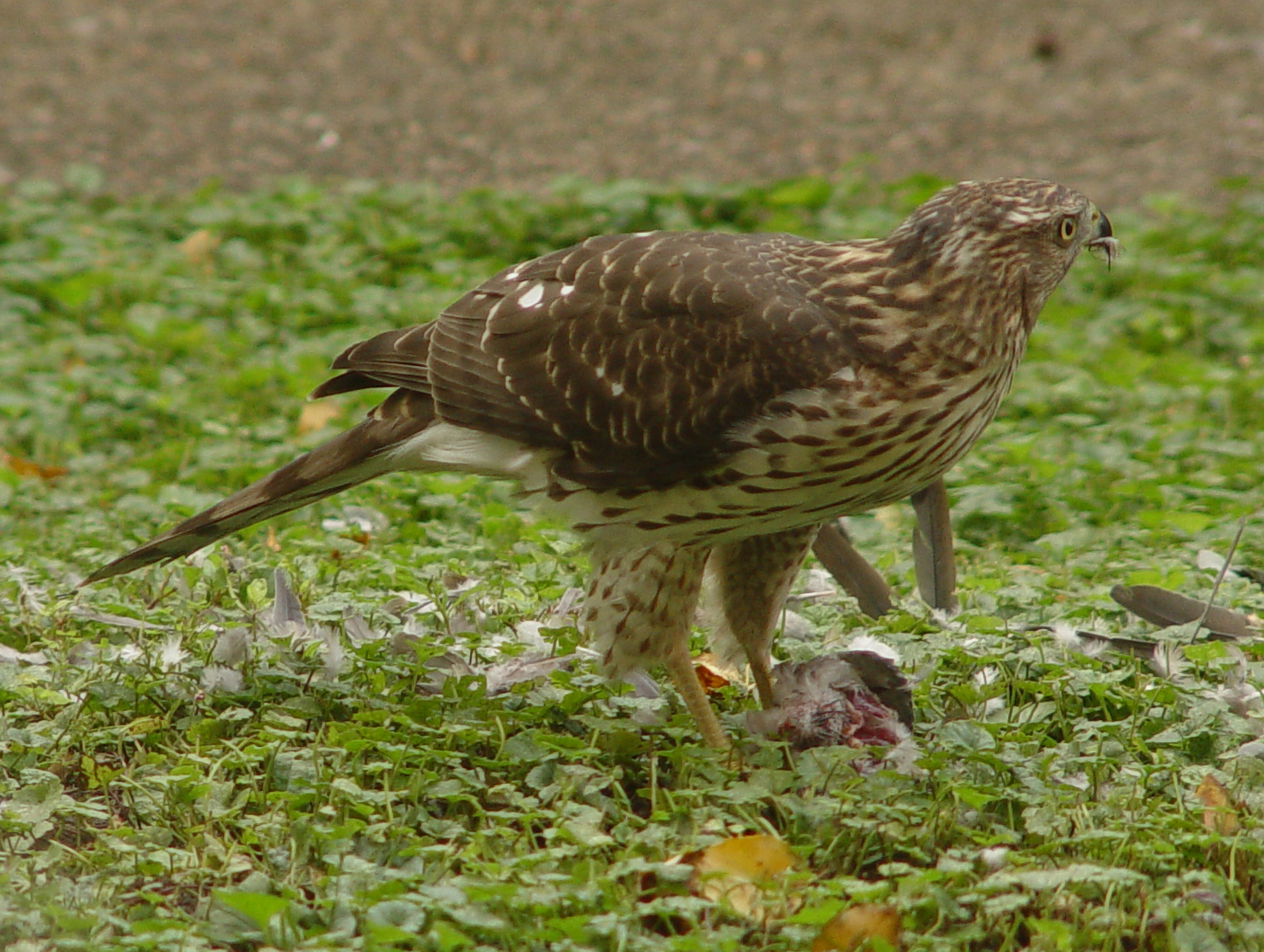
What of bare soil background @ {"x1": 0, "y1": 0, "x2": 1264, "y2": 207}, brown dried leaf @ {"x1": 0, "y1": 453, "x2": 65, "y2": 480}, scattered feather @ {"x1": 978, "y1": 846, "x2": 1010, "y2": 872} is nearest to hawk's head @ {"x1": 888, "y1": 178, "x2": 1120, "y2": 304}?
scattered feather @ {"x1": 978, "y1": 846, "x2": 1010, "y2": 872}

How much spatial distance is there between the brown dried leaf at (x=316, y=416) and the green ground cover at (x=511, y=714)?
0.02m

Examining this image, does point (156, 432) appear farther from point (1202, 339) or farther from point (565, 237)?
point (1202, 339)

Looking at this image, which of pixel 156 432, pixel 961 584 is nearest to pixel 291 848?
pixel 961 584

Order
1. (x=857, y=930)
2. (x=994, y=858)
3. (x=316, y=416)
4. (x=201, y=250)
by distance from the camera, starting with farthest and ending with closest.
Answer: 1. (x=201, y=250)
2. (x=316, y=416)
3. (x=994, y=858)
4. (x=857, y=930)

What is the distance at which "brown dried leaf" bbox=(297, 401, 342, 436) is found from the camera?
695cm

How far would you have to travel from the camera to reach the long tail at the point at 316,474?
444 centimetres

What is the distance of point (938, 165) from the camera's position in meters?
10.1

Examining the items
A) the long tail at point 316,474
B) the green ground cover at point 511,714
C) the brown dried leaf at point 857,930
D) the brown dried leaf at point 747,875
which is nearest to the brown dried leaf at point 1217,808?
the green ground cover at point 511,714

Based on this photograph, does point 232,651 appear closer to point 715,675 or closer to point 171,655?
point 171,655

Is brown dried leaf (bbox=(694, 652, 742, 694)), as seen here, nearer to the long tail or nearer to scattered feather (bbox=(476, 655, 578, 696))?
scattered feather (bbox=(476, 655, 578, 696))

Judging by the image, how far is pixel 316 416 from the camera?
7020 mm

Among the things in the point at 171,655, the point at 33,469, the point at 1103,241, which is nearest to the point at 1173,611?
the point at 1103,241

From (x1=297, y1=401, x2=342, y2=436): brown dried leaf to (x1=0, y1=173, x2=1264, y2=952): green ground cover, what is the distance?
0.02 m

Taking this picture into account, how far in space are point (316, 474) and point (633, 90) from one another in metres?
7.09
